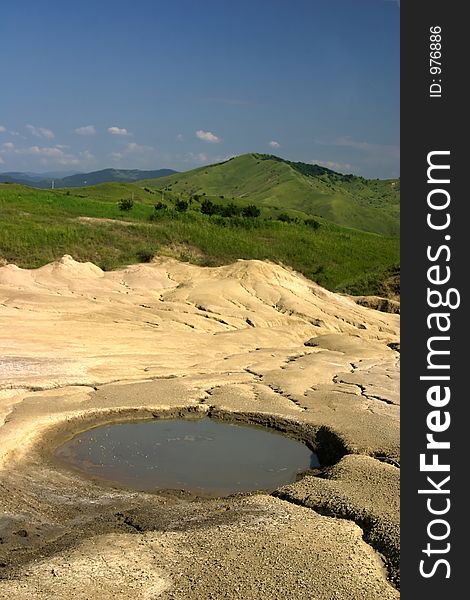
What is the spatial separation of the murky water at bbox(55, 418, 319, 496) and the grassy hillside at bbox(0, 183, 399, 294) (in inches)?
746

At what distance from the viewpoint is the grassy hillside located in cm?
3148

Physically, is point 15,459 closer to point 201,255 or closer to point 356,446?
point 356,446

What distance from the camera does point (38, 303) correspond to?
20.8 m

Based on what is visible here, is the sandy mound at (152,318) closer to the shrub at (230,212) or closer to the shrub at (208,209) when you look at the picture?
the shrub at (230,212)

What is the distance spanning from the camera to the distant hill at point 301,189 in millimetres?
117438

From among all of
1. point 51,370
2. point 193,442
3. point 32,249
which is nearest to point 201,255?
point 32,249

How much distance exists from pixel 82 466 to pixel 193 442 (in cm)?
212

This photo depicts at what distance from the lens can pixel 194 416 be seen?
12.6 m

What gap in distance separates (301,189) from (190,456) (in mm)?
127060

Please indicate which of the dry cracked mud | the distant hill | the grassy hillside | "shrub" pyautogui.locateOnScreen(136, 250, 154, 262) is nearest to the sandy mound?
the dry cracked mud

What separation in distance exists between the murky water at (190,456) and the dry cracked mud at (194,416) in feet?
1.11

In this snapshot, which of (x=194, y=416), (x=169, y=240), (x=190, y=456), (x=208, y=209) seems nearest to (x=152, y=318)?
(x=194, y=416)

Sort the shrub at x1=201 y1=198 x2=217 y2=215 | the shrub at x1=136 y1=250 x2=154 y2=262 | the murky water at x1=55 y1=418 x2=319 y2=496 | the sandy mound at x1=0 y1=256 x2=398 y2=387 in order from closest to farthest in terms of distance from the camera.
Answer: the murky water at x1=55 y1=418 x2=319 y2=496
the sandy mound at x1=0 y1=256 x2=398 y2=387
the shrub at x1=136 y1=250 x2=154 y2=262
the shrub at x1=201 y1=198 x2=217 y2=215

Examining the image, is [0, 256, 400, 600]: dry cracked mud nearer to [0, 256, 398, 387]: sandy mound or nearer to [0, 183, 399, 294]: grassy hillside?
[0, 256, 398, 387]: sandy mound
